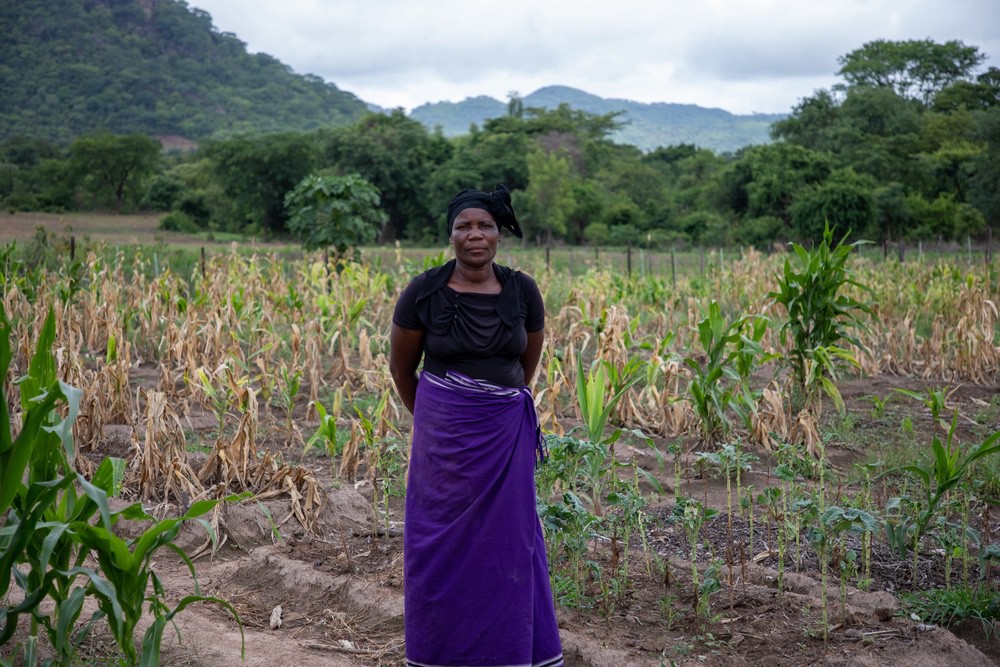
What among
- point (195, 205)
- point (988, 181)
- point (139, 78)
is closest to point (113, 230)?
point (195, 205)

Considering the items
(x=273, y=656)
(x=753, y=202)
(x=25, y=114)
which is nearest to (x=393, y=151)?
(x=753, y=202)

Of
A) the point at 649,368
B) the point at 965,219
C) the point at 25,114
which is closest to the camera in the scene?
the point at 649,368

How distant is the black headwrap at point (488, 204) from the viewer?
3.07 meters

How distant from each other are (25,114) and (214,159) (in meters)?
43.2

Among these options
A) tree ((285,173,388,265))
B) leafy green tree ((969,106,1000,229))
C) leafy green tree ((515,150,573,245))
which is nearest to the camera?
tree ((285,173,388,265))

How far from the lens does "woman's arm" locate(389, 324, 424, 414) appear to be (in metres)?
3.15

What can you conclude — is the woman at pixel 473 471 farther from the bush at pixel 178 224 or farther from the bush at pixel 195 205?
the bush at pixel 195 205

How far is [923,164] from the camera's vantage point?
1426 inches

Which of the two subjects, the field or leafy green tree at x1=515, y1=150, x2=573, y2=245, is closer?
the field

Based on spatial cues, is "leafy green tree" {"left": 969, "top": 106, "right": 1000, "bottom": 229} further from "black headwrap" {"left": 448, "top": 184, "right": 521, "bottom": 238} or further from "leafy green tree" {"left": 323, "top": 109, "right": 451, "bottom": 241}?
"black headwrap" {"left": 448, "top": 184, "right": 521, "bottom": 238}

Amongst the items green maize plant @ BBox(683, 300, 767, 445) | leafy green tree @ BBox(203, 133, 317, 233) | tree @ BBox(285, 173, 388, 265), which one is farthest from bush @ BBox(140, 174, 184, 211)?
green maize plant @ BBox(683, 300, 767, 445)

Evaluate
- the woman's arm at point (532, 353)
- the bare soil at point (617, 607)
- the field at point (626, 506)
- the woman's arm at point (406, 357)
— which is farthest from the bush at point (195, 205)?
the woman's arm at point (532, 353)

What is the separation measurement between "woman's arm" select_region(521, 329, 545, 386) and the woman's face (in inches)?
14.3

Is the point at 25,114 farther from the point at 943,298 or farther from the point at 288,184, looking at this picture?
the point at 943,298
